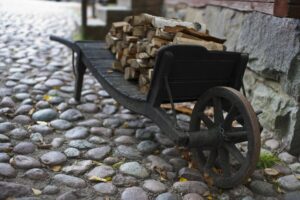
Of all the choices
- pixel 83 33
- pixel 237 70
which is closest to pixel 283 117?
pixel 237 70

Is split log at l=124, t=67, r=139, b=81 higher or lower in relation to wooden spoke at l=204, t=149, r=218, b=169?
higher

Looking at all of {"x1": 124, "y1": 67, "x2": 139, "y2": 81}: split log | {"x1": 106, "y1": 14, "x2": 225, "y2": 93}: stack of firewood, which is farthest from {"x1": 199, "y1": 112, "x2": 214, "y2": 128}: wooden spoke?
{"x1": 124, "y1": 67, "x2": 139, "y2": 81}: split log

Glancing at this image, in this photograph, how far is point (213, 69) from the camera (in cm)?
277

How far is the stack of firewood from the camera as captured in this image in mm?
3033

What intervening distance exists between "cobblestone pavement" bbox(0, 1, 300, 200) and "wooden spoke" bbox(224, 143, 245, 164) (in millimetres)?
275

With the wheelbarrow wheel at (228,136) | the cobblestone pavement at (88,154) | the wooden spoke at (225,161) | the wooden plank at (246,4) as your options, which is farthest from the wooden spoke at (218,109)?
the wooden plank at (246,4)

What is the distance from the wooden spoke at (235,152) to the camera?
2.59m

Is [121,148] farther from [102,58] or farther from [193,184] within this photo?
[102,58]

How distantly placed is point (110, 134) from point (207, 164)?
1.00 metres

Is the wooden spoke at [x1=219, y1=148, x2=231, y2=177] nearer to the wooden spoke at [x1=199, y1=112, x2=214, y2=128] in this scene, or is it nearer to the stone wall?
the wooden spoke at [x1=199, y1=112, x2=214, y2=128]

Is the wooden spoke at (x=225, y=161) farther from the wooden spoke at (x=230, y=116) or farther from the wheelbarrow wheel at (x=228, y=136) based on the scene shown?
the wooden spoke at (x=230, y=116)

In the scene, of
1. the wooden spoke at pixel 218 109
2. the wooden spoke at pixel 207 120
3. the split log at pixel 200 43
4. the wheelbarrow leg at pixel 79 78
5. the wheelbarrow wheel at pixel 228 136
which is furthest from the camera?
the wheelbarrow leg at pixel 79 78

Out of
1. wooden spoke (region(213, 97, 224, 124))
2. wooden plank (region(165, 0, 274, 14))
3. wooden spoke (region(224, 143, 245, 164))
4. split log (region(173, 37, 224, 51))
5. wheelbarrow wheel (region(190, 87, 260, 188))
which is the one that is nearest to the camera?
wheelbarrow wheel (region(190, 87, 260, 188))

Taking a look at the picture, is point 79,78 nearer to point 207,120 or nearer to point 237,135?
point 207,120
